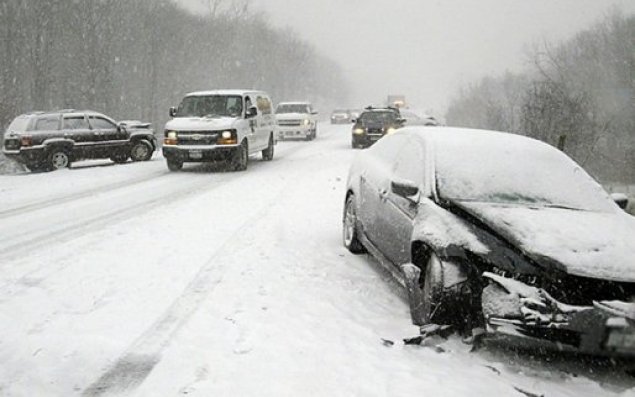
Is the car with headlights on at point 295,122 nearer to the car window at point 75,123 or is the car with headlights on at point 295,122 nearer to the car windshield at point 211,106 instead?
the car windshield at point 211,106

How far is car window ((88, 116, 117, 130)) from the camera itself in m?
17.0

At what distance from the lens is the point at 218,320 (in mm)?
4562

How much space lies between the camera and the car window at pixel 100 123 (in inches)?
668

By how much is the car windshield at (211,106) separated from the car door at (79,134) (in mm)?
3308

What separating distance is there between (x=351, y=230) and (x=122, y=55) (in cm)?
4611

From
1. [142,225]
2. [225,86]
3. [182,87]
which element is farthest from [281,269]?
[225,86]

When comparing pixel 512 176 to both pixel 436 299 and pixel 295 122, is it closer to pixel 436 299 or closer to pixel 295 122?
pixel 436 299

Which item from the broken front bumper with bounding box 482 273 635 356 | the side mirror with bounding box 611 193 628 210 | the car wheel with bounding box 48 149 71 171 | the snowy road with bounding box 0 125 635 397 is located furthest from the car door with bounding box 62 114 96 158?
the broken front bumper with bounding box 482 273 635 356

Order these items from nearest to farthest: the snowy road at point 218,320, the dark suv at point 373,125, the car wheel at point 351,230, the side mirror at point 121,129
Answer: the snowy road at point 218,320
the car wheel at point 351,230
the side mirror at point 121,129
the dark suv at point 373,125

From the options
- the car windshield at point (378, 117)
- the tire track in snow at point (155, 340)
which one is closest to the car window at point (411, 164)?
the tire track in snow at point (155, 340)

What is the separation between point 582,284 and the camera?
12.2 ft

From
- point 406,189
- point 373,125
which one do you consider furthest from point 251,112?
point 406,189

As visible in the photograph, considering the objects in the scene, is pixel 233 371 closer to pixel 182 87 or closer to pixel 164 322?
pixel 164 322

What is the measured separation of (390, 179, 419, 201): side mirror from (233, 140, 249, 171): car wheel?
1036cm
